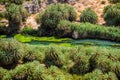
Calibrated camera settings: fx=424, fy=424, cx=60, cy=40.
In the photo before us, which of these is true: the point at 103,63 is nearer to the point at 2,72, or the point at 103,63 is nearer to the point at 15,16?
the point at 2,72

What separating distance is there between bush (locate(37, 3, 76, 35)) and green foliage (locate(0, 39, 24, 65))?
35755 millimetres

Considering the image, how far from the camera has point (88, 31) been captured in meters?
182

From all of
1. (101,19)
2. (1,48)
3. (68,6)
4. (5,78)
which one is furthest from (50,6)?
(5,78)

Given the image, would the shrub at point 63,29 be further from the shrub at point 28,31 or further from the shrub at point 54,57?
the shrub at point 54,57

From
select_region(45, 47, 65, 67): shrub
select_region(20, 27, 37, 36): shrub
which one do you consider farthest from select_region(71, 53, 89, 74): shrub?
select_region(20, 27, 37, 36): shrub

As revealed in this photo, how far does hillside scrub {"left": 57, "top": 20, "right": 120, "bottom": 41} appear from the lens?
178750mm

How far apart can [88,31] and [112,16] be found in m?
13.3

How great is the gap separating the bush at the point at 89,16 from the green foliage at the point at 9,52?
44.4m

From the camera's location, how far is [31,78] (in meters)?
141

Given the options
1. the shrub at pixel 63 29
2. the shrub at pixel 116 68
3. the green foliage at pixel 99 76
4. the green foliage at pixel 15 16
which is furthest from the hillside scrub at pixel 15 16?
the shrub at pixel 116 68

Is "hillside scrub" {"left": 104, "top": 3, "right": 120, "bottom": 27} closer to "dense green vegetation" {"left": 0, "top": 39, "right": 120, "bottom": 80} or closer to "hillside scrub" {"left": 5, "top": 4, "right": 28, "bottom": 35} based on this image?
"dense green vegetation" {"left": 0, "top": 39, "right": 120, "bottom": 80}

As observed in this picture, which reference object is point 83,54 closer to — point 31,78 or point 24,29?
point 31,78

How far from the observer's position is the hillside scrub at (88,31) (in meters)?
179

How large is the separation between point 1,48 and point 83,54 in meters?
29.7
